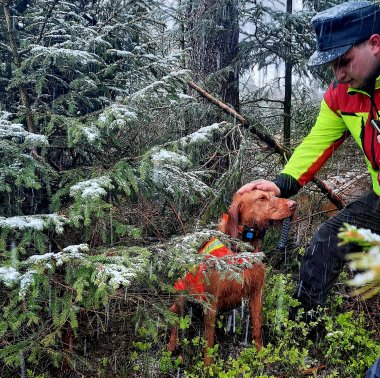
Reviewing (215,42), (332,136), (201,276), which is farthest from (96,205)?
(215,42)

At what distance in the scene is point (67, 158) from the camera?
427 centimetres

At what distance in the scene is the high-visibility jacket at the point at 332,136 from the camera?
11.2ft

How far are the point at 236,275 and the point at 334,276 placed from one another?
1.48 meters

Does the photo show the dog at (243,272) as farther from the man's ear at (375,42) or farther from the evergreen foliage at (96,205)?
the man's ear at (375,42)

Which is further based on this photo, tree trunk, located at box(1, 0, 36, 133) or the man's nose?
tree trunk, located at box(1, 0, 36, 133)

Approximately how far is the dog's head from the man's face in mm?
1153

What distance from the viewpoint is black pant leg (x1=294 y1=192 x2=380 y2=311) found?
150 inches

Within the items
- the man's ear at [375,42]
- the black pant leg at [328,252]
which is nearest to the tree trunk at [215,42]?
the black pant leg at [328,252]

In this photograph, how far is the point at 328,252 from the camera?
154 inches

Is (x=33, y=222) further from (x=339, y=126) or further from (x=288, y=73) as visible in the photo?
(x=288, y=73)

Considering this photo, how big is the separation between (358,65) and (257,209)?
56.1 inches

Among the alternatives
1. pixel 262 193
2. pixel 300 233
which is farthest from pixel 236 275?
pixel 300 233

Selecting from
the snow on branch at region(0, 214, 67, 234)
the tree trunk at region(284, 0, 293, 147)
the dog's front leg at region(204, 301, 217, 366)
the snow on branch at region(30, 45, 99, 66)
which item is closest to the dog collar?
the dog's front leg at region(204, 301, 217, 366)

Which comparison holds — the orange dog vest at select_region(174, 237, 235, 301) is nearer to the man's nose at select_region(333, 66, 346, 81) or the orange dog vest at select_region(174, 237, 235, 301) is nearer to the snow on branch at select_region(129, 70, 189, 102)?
the snow on branch at select_region(129, 70, 189, 102)
